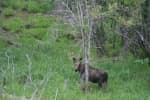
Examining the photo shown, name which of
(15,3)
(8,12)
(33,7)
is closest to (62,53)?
(8,12)

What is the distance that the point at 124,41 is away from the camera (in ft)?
73.1

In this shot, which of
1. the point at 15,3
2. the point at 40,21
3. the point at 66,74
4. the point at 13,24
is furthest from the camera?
the point at 15,3

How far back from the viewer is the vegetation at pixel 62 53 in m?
15.6

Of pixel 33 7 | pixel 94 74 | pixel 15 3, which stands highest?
pixel 15 3

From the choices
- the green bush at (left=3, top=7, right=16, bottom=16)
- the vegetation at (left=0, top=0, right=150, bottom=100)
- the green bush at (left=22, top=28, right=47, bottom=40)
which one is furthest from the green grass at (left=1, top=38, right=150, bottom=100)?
the green bush at (left=3, top=7, right=16, bottom=16)

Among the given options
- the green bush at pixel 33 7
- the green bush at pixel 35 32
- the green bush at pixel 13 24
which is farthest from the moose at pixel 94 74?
the green bush at pixel 33 7

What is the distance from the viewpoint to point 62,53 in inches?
843

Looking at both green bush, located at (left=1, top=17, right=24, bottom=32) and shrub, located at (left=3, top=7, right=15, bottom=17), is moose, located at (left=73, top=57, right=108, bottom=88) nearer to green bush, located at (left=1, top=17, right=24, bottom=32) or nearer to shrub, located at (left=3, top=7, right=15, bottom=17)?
green bush, located at (left=1, top=17, right=24, bottom=32)

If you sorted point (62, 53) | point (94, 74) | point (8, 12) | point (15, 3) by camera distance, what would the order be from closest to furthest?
point (94, 74), point (62, 53), point (8, 12), point (15, 3)

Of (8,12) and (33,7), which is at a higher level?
(33,7)

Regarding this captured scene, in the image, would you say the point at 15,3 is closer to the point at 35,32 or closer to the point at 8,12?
the point at 8,12

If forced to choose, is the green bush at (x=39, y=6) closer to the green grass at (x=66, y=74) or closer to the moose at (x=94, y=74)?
the green grass at (x=66, y=74)

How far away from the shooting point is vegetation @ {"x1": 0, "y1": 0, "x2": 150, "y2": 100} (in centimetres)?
1555

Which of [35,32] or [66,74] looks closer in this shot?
[66,74]
